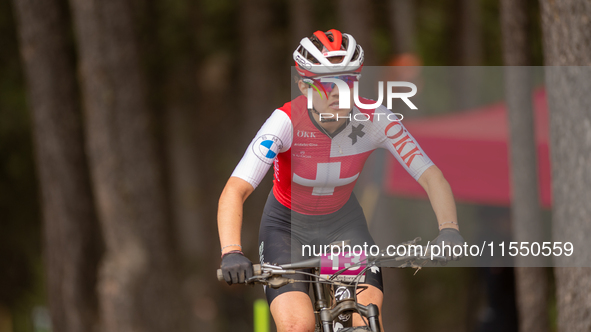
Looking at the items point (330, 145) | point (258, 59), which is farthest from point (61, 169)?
point (330, 145)

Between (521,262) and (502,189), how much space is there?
0.81m

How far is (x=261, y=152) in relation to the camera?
3.02 metres

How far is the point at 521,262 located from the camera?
6.15 meters

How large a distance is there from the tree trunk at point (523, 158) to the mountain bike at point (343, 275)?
3.19 m

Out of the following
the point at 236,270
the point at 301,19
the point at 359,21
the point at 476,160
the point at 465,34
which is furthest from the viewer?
the point at 465,34

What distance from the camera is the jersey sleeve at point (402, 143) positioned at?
313 centimetres

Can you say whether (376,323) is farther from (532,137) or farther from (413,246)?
(532,137)

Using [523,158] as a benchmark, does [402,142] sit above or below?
below

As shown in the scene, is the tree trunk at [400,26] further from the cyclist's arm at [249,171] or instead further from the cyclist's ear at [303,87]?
the cyclist's arm at [249,171]

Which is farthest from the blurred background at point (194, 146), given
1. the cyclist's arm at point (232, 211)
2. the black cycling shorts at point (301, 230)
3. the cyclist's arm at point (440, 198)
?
the cyclist's arm at point (232, 211)

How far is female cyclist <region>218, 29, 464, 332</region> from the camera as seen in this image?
9.80ft

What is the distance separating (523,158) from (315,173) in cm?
335

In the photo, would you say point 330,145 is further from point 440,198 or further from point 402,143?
point 440,198

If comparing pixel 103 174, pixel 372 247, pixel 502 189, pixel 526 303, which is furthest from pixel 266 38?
pixel 372 247
